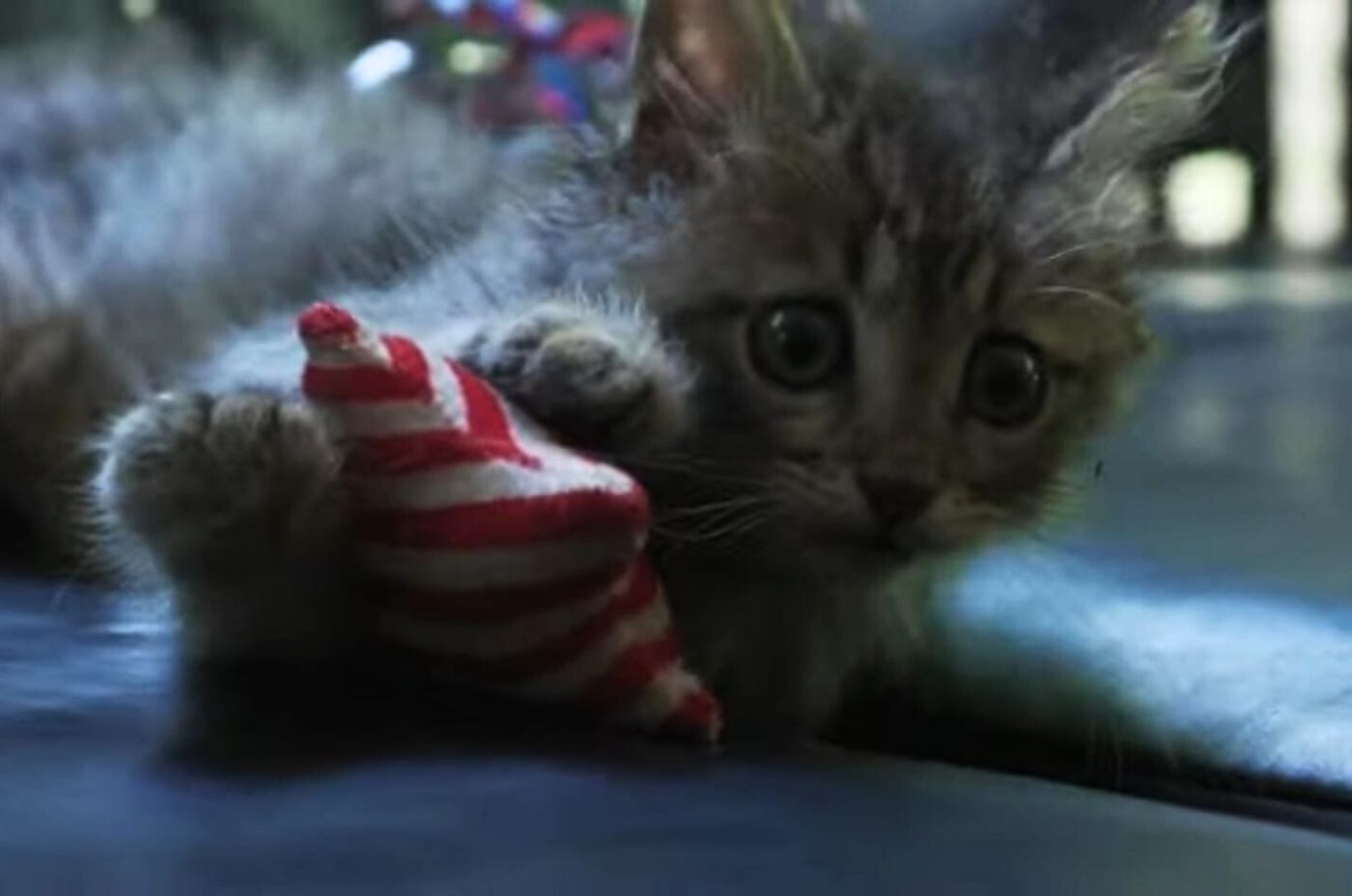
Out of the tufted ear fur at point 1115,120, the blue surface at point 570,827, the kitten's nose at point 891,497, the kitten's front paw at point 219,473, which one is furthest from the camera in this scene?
the tufted ear fur at point 1115,120

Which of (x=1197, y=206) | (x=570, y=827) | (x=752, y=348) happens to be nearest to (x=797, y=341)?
(x=752, y=348)

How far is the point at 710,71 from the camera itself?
1246 mm

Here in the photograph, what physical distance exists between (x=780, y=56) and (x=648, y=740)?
0.36 meters

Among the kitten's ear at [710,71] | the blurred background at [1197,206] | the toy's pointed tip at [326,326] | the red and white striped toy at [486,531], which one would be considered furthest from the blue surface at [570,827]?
the blurred background at [1197,206]

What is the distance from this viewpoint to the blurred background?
154 centimetres

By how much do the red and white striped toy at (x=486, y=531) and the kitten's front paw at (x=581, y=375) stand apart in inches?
1.0

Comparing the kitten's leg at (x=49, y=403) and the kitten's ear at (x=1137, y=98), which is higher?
the kitten's ear at (x=1137, y=98)

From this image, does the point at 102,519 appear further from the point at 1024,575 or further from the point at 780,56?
the point at 1024,575

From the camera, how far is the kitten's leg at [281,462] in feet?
3.21

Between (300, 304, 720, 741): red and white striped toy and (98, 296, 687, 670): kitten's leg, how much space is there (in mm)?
21

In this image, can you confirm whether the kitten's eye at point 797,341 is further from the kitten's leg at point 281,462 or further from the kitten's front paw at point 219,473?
the kitten's front paw at point 219,473

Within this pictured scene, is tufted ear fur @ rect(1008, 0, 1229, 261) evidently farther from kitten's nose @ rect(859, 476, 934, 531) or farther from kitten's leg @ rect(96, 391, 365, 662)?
kitten's leg @ rect(96, 391, 365, 662)

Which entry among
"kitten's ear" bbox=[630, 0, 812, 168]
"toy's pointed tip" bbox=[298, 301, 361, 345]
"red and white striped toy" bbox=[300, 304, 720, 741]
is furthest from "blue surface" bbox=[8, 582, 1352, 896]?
"kitten's ear" bbox=[630, 0, 812, 168]

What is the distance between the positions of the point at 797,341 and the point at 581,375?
0.52ft
